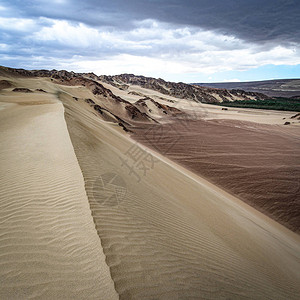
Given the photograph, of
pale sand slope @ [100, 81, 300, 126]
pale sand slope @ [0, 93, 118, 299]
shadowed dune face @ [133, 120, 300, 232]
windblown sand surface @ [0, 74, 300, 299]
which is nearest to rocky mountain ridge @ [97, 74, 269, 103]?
pale sand slope @ [100, 81, 300, 126]

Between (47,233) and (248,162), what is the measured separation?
1233 cm

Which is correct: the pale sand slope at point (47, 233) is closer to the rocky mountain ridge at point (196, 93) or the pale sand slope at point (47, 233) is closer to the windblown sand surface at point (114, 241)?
the windblown sand surface at point (114, 241)

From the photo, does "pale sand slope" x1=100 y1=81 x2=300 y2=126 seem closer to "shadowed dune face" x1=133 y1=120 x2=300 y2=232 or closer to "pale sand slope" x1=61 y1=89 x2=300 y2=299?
"shadowed dune face" x1=133 y1=120 x2=300 y2=232

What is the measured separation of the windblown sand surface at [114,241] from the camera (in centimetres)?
255

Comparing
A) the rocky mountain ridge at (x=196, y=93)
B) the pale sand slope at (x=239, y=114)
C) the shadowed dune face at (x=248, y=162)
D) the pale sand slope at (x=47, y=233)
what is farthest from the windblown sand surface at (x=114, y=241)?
the rocky mountain ridge at (x=196, y=93)

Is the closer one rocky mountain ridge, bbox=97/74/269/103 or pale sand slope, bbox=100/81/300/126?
pale sand slope, bbox=100/81/300/126

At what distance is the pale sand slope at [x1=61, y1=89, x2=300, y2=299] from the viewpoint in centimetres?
280

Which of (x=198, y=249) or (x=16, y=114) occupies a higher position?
(x=16, y=114)

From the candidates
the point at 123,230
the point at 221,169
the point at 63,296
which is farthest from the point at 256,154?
the point at 63,296

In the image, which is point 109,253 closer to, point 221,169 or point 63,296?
point 63,296

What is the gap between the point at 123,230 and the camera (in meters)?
3.54

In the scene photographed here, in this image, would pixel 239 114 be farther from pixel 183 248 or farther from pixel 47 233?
pixel 47 233

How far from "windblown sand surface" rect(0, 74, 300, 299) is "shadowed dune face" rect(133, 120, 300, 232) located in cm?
243

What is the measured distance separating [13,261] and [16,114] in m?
12.0
